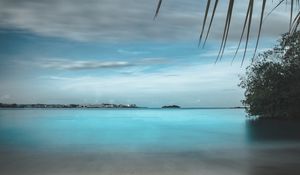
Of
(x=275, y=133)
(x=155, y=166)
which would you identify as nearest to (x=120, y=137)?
(x=275, y=133)

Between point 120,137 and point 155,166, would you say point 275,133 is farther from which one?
point 155,166

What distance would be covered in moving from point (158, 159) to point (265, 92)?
71.6 feet

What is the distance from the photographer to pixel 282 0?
879 mm

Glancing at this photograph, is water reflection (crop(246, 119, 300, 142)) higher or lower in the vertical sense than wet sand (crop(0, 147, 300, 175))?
higher

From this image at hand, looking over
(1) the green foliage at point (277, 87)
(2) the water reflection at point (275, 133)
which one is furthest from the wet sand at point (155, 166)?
(1) the green foliage at point (277, 87)

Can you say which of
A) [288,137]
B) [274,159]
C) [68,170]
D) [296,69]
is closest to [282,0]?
[68,170]

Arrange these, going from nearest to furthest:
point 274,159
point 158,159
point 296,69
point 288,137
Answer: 1. point 274,159
2. point 158,159
3. point 288,137
4. point 296,69

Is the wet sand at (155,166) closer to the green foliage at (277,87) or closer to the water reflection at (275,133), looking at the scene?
the water reflection at (275,133)

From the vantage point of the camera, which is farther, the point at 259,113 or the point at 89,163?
the point at 259,113

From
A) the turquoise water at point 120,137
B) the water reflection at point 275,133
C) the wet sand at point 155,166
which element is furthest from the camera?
the water reflection at point 275,133

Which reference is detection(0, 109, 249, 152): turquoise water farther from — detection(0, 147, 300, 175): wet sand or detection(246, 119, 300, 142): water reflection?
detection(0, 147, 300, 175): wet sand

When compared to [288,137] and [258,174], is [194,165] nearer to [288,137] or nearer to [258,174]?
[258,174]

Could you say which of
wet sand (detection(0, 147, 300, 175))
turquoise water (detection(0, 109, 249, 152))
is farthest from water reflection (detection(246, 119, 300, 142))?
wet sand (detection(0, 147, 300, 175))

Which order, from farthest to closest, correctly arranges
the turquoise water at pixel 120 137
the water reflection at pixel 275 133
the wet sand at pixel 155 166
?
the water reflection at pixel 275 133 → the turquoise water at pixel 120 137 → the wet sand at pixel 155 166
